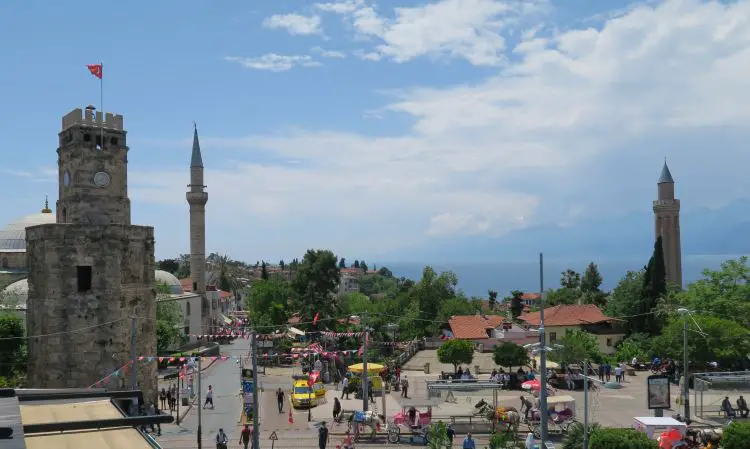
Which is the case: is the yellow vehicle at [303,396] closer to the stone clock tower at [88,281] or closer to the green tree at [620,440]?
the stone clock tower at [88,281]

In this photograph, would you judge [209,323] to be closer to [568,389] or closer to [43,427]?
[568,389]

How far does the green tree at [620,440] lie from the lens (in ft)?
62.2

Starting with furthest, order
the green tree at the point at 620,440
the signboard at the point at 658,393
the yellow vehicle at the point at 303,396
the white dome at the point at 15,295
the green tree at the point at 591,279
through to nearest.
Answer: the green tree at the point at 591,279
the white dome at the point at 15,295
the yellow vehicle at the point at 303,396
the signboard at the point at 658,393
the green tree at the point at 620,440

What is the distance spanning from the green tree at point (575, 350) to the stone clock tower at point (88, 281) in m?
23.0

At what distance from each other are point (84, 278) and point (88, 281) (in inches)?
9.3

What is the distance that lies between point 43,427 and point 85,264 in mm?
23566

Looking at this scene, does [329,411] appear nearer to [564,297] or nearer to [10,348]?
[10,348]

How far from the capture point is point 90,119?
109 ft

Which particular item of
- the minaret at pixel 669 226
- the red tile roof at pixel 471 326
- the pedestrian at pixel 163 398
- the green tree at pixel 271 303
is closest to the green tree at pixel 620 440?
the pedestrian at pixel 163 398

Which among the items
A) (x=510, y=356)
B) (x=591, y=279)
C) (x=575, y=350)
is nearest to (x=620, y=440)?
(x=510, y=356)

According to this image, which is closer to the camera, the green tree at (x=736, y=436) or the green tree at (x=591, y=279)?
the green tree at (x=736, y=436)

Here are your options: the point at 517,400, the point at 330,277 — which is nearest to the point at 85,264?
the point at 517,400

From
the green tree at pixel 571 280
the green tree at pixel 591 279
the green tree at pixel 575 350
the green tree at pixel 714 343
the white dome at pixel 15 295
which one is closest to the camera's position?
the green tree at pixel 714 343

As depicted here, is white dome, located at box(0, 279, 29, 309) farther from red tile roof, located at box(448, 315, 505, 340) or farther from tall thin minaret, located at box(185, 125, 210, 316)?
red tile roof, located at box(448, 315, 505, 340)
